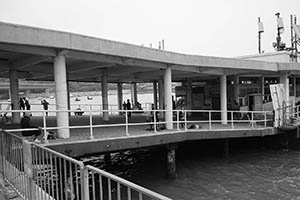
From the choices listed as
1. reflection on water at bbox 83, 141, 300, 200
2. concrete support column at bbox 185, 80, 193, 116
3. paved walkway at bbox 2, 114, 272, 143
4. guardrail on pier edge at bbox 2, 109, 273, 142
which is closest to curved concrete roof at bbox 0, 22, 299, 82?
guardrail on pier edge at bbox 2, 109, 273, 142

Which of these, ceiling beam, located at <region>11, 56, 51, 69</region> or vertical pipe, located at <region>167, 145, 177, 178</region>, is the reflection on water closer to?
vertical pipe, located at <region>167, 145, 177, 178</region>

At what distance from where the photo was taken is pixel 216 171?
43.3 feet

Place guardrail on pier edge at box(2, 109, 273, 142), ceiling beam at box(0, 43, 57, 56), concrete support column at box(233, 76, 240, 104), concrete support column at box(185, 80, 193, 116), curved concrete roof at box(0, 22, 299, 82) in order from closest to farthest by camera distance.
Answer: curved concrete roof at box(0, 22, 299, 82)
ceiling beam at box(0, 43, 57, 56)
guardrail on pier edge at box(2, 109, 273, 142)
concrete support column at box(233, 76, 240, 104)
concrete support column at box(185, 80, 193, 116)

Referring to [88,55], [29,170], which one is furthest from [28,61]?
[29,170]

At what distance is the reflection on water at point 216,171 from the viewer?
10344mm

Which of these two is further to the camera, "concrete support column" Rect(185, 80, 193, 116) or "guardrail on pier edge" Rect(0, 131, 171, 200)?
"concrete support column" Rect(185, 80, 193, 116)

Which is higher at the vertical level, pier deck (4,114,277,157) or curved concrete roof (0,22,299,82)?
curved concrete roof (0,22,299,82)

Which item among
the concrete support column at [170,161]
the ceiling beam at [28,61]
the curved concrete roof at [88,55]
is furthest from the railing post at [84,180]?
the concrete support column at [170,161]

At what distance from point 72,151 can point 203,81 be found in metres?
16.6

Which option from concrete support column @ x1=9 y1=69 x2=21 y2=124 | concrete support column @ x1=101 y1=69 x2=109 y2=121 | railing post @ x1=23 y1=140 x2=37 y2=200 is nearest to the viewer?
railing post @ x1=23 y1=140 x2=37 y2=200

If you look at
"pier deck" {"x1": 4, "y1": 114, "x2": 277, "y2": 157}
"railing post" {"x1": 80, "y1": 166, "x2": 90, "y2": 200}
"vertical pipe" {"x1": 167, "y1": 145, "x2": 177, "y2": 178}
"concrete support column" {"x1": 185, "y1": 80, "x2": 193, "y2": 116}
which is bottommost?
"vertical pipe" {"x1": 167, "y1": 145, "x2": 177, "y2": 178}

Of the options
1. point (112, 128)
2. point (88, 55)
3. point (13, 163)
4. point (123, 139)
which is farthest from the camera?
point (112, 128)

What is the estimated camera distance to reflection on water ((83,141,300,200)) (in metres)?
10.3

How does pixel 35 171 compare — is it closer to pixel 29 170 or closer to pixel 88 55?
pixel 29 170
